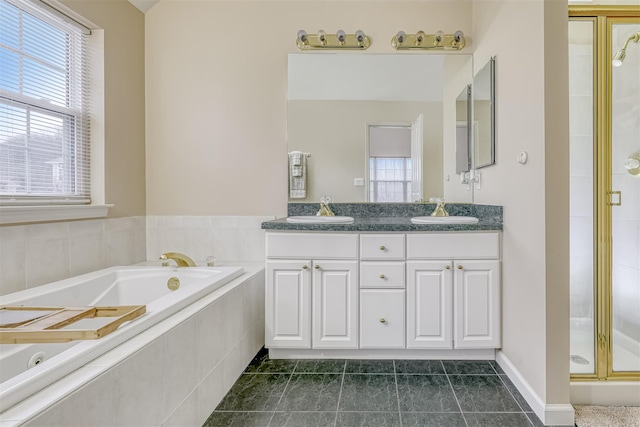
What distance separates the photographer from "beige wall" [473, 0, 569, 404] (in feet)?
4.97

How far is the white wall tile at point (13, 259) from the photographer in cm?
156

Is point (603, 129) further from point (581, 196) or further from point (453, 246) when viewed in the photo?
point (453, 246)

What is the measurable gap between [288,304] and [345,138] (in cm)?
134

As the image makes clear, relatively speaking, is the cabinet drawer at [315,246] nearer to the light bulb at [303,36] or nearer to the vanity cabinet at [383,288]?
the vanity cabinet at [383,288]

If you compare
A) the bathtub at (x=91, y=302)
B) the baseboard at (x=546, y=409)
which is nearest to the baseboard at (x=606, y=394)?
the baseboard at (x=546, y=409)

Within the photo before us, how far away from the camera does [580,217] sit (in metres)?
1.87

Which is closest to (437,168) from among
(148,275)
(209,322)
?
(209,322)

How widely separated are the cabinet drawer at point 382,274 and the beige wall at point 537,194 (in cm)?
63

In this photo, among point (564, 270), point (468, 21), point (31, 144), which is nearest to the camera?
point (564, 270)

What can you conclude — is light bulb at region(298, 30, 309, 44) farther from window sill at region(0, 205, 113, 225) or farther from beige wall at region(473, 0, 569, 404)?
window sill at region(0, 205, 113, 225)

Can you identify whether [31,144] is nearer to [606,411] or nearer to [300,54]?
[300,54]

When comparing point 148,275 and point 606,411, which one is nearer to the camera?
point 606,411

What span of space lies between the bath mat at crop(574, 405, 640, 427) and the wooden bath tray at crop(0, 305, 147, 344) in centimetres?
203

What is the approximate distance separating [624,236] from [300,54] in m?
2.45
